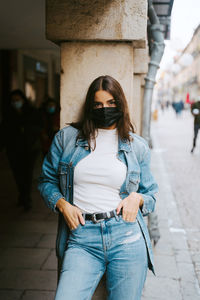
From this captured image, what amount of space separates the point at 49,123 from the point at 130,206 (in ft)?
17.4

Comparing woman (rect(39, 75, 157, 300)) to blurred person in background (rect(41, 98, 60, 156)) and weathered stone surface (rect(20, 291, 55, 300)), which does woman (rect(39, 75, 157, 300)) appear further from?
blurred person in background (rect(41, 98, 60, 156))

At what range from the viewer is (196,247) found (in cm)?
474

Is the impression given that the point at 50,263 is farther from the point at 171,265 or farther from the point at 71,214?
the point at 71,214

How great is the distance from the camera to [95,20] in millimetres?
2793

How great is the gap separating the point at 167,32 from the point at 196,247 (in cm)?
559

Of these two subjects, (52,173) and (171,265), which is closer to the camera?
(52,173)

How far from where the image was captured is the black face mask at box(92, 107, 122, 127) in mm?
2334

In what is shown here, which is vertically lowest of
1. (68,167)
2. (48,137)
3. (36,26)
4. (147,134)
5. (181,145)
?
(181,145)

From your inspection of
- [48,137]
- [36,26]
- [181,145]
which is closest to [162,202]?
[48,137]

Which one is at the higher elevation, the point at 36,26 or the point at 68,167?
the point at 36,26

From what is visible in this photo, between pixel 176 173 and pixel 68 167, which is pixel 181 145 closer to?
pixel 176 173

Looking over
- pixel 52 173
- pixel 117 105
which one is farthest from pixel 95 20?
pixel 52 173

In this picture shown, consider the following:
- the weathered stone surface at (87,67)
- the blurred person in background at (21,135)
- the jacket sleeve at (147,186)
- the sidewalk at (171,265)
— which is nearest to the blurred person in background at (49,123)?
the blurred person in background at (21,135)

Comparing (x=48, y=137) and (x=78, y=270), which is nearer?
(x=78, y=270)
